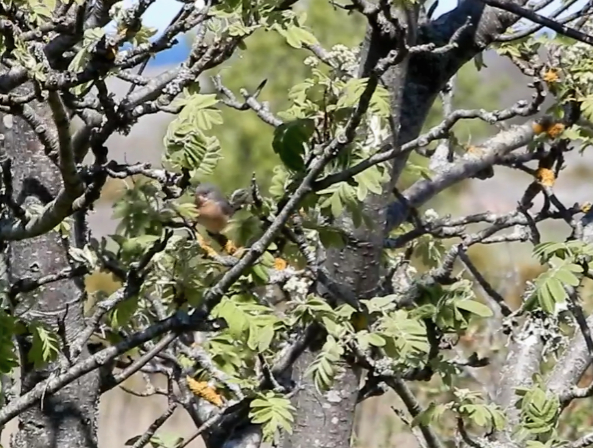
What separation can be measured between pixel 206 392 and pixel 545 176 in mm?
1494

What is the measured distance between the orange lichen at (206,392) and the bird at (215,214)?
42cm

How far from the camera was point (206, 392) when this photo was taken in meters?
2.79

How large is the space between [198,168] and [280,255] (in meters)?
1.12

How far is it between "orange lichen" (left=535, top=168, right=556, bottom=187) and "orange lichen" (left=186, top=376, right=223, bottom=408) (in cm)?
143

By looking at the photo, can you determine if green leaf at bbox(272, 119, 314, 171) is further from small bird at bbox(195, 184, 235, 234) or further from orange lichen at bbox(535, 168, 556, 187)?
orange lichen at bbox(535, 168, 556, 187)

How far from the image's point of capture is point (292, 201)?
72.2 inches

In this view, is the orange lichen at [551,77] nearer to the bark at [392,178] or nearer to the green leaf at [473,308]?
the bark at [392,178]

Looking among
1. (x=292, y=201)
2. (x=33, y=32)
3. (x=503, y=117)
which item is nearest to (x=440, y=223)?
(x=503, y=117)

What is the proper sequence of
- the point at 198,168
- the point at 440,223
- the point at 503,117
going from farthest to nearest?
the point at 440,223
the point at 503,117
the point at 198,168

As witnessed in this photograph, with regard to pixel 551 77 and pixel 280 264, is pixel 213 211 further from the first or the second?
pixel 551 77

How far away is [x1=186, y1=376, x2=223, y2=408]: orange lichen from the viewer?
279cm

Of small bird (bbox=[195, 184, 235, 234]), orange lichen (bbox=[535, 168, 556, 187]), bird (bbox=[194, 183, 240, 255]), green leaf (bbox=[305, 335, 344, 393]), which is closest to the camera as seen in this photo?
green leaf (bbox=[305, 335, 344, 393])

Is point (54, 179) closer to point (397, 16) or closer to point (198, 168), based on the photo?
point (198, 168)

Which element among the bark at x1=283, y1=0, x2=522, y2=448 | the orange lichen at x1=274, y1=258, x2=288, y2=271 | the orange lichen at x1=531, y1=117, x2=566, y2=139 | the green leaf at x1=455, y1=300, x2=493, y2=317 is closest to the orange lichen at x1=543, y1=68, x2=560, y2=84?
the orange lichen at x1=531, y1=117, x2=566, y2=139
